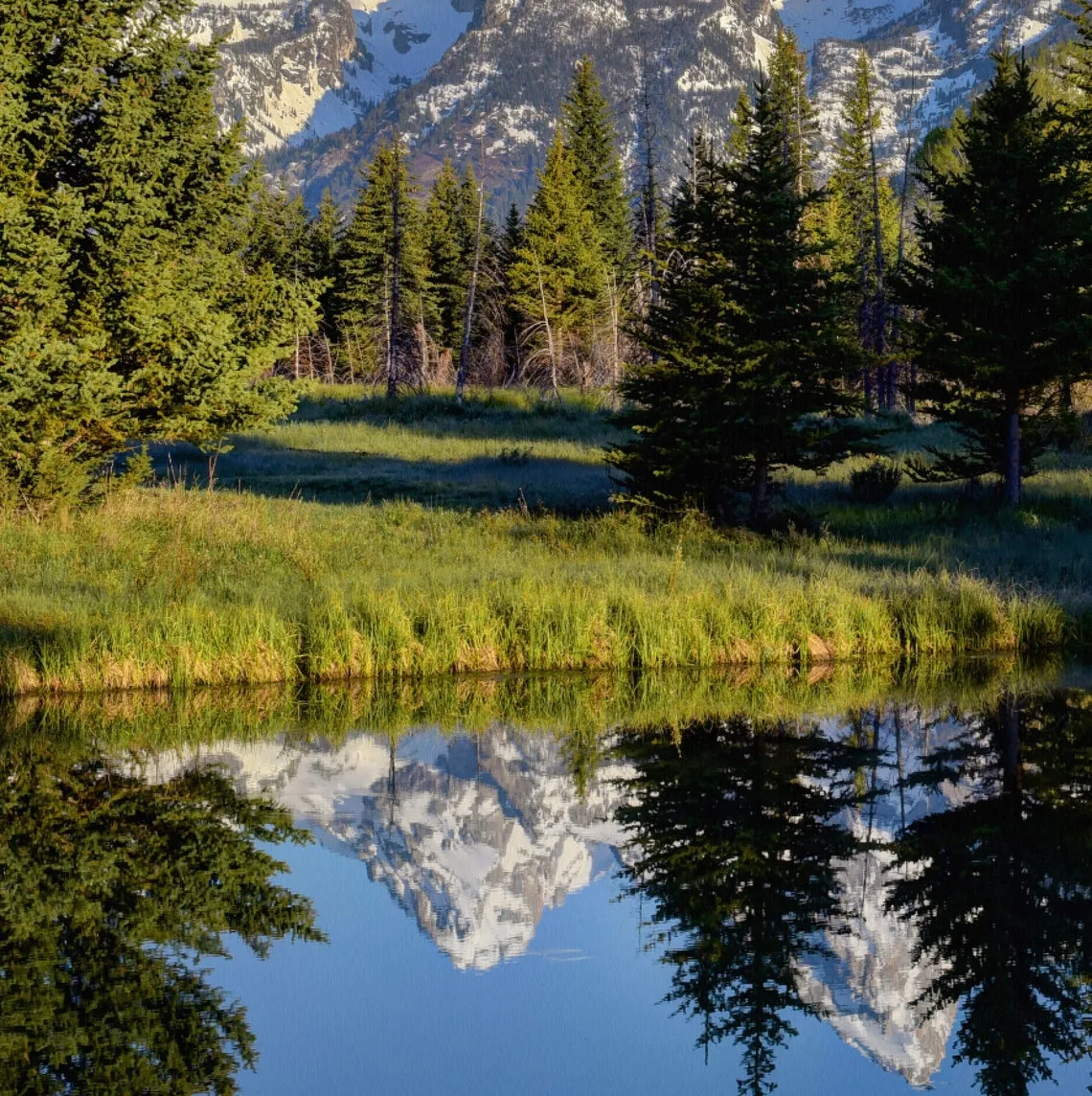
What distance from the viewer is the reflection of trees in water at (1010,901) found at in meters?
6.15

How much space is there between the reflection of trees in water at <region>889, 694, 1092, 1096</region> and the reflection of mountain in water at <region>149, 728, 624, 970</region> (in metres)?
2.12

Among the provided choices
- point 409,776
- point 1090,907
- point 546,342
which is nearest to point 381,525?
point 409,776

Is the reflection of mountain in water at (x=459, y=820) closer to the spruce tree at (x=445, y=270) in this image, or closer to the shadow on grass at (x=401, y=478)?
the shadow on grass at (x=401, y=478)

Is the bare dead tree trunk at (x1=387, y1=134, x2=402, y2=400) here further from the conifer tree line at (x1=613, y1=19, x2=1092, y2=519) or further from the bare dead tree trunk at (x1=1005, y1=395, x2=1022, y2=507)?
the bare dead tree trunk at (x1=1005, y1=395, x2=1022, y2=507)

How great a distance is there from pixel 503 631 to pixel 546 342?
145 feet

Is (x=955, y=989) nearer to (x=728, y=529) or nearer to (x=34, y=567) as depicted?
(x=34, y=567)

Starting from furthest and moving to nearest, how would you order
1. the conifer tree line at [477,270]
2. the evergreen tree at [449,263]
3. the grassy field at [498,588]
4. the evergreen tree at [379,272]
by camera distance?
the evergreen tree at [449,263] < the evergreen tree at [379,272] < the conifer tree line at [477,270] < the grassy field at [498,588]

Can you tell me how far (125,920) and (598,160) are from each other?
6388 cm

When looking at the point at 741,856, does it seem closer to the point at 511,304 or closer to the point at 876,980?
the point at 876,980

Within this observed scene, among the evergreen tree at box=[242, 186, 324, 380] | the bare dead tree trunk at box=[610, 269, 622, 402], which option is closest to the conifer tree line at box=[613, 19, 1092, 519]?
the bare dead tree trunk at box=[610, 269, 622, 402]

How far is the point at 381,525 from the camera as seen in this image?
22.1 metres

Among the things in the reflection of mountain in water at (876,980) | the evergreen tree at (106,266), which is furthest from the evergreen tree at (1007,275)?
the reflection of mountain in water at (876,980)

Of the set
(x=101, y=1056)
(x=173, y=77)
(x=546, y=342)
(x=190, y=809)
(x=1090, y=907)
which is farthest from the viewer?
(x=546, y=342)

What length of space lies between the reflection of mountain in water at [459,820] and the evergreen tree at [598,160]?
55.9 meters
